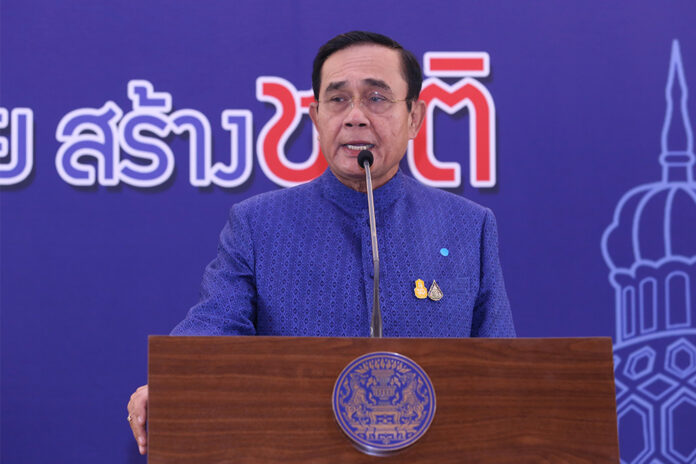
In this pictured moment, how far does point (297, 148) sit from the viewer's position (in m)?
2.38

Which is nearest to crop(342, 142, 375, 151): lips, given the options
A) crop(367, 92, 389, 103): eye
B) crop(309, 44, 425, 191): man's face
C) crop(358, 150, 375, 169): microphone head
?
crop(309, 44, 425, 191): man's face

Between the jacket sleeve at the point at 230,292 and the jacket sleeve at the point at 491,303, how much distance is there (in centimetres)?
49

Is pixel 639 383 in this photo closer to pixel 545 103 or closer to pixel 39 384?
pixel 545 103

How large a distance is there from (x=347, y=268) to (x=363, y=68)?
45 cm

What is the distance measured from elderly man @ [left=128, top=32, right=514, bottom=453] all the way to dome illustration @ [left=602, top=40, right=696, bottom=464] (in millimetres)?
898

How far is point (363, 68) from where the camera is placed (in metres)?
1.66

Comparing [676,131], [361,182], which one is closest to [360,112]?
[361,182]

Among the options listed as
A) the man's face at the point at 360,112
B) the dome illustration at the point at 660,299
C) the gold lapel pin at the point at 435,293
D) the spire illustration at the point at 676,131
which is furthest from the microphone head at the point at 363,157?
the spire illustration at the point at 676,131

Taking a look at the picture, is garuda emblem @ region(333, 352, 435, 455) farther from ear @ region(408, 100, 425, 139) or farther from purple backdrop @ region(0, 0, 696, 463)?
purple backdrop @ region(0, 0, 696, 463)

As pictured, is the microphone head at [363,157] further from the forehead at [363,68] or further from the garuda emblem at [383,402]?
the garuda emblem at [383,402]

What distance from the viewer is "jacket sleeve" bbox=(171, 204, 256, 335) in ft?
4.69

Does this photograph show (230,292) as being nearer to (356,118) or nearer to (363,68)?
(356,118)

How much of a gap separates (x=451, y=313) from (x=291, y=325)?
1.11ft

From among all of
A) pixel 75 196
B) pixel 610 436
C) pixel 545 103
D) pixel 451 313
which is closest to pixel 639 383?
pixel 545 103
